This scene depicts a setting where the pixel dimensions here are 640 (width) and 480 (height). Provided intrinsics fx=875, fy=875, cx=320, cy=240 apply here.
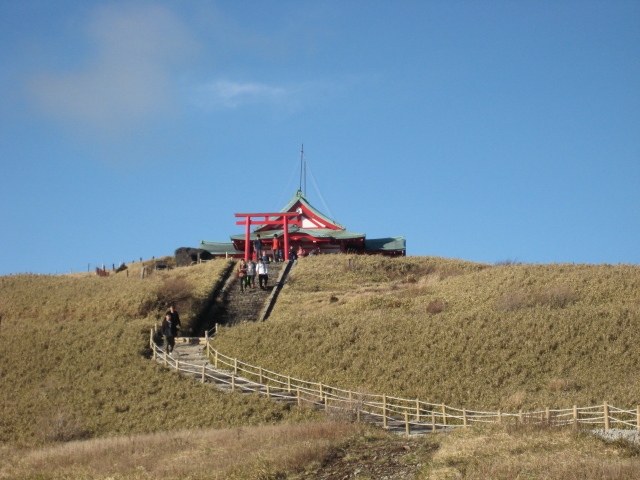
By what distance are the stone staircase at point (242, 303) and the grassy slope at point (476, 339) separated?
123 centimetres

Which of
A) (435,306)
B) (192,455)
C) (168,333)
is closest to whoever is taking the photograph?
(192,455)

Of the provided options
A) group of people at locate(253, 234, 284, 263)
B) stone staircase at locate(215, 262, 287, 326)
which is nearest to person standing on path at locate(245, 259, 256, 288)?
stone staircase at locate(215, 262, 287, 326)

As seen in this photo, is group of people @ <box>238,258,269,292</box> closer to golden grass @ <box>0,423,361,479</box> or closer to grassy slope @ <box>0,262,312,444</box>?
grassy slope @ <box>0,262,312,444</box>

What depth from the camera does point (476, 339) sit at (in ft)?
110

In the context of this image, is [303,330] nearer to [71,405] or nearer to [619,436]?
[71,405]

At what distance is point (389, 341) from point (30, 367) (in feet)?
45.7

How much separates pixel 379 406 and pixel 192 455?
24.1ft

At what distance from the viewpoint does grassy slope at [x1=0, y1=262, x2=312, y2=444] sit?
27609 mm

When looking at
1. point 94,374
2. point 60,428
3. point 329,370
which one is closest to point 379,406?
point 329,370

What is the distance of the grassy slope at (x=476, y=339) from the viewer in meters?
29.0

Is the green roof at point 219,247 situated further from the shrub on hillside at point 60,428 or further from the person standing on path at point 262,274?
the shrub on hillside at point 60,428

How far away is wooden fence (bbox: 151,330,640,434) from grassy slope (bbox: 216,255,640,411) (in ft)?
3.05

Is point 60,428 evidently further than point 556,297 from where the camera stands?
No

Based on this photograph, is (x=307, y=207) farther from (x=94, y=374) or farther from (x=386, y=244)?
(x=94, y=374)
